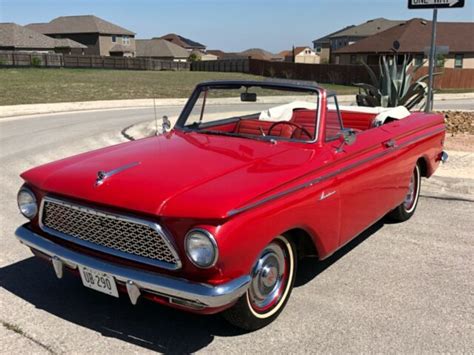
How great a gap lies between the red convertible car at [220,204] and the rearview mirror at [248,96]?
0.03m

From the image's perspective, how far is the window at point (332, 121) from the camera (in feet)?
13.1

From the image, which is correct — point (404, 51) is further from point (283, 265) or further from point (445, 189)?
point (283, 265)

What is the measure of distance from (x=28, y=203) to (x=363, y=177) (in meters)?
2.56

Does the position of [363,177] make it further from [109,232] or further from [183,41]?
[183,41]

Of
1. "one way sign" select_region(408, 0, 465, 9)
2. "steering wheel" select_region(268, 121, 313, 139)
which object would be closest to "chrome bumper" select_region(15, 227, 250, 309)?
"steering wheel" select_region(268, 121, 313, 139)

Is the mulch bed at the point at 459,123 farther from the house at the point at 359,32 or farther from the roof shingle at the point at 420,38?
the house at the point at 359,32

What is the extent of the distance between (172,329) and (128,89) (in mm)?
24518

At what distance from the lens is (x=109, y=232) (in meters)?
3.08

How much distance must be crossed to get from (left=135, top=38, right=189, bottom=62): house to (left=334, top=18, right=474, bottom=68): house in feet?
163

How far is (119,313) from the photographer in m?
3.52

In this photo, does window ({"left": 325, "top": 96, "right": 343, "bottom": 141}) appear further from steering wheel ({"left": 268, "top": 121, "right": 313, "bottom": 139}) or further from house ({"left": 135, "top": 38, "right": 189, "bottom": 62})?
house ({"left": 135, "top": 38, "right": 189, "bottom": 62})

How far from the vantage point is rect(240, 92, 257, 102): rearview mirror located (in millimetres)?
4648

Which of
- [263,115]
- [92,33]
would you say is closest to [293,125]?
[263,115]

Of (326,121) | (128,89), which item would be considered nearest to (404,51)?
(128,89)
